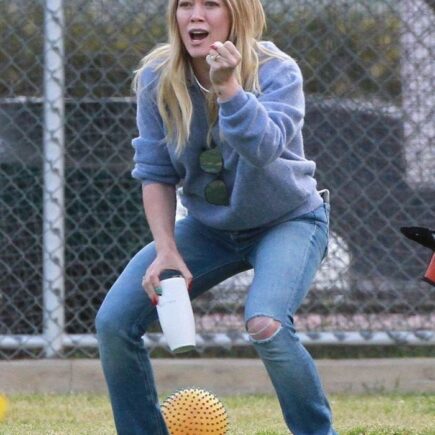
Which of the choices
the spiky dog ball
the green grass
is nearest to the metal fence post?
the green grass

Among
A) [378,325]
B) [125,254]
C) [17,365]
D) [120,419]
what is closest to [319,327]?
[378,325]

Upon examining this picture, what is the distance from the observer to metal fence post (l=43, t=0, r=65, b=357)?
6578mm

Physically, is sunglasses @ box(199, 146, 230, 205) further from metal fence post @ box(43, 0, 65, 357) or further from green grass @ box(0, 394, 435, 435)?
metal fence post @ box(43, 0, 65, 357)

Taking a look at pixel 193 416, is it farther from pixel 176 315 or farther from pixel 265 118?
pixel 265 118

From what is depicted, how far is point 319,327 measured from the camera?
6652 mm

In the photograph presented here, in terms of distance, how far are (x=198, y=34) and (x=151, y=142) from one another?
0.43m

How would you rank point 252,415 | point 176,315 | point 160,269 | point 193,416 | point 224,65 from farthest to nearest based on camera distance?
1. point 252,415
2. point 193,416
3. point 160,269
4. point 176,315
5. point 224,65

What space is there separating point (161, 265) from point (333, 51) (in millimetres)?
2967

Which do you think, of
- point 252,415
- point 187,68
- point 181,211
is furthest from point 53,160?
point 187,68

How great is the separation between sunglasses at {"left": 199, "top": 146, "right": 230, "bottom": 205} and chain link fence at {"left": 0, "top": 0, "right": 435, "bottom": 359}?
261 centimetres

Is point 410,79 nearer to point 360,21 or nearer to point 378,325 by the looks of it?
point 360,21

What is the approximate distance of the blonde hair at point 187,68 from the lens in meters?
3.90

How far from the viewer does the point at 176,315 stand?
3797mm

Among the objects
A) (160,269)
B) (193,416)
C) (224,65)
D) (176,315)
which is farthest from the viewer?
(193,416)
